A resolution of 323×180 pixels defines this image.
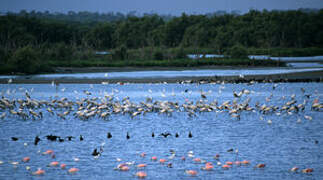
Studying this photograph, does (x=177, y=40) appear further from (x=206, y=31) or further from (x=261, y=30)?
(x=261, y=30)

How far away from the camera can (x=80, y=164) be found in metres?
12.8

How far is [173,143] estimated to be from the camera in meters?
15.5

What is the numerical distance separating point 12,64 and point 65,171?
109 feet

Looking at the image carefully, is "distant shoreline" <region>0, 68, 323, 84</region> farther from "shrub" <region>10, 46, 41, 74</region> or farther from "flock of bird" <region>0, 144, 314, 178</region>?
"flock of bird" <region>0, 144, 314, 178</region>

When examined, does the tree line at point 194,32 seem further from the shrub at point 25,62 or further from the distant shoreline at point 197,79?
the distant shoreline at point 197,79

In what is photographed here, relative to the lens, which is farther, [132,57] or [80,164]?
[132,57]

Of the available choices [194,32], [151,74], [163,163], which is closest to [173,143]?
[163,163]

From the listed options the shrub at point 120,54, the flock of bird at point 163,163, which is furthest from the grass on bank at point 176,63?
the flock of bird at point 163,163

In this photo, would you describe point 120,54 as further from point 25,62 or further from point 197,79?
point 197,79

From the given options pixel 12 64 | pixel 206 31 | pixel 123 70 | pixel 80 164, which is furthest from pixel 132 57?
pixel 80 164

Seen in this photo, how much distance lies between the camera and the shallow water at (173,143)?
474 inches

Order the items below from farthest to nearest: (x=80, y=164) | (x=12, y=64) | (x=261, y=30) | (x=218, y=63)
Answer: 1. (x=261, y=30)
2. (x=218, y=63)
3. (x=12, y=64)
4. (x=80, y=164)

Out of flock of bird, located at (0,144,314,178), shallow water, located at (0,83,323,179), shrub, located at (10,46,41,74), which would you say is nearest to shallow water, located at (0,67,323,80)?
shrub, located at (10,46,41,74)

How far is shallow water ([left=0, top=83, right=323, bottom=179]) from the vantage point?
12.0 metres
